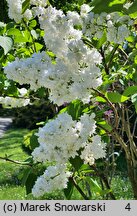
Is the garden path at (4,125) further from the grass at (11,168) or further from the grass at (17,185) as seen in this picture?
the grass at (17,185)

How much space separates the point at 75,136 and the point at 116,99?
9.0 inches

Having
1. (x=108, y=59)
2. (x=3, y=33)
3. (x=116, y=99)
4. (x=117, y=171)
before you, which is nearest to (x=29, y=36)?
(x=3, y=33)

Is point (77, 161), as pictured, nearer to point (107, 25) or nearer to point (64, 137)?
point (64, 137)

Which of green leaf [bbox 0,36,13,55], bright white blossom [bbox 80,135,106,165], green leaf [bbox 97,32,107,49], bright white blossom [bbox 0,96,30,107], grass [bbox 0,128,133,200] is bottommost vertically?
bright white blossom [bbox 80,135,106,165]

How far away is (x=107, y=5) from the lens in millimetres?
1596

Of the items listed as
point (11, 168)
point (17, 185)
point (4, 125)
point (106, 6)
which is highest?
point (4, 125)

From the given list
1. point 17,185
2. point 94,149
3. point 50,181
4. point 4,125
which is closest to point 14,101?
point 50,181

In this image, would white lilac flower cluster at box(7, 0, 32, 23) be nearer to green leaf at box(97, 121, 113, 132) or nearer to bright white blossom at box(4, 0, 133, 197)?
bright white blossom at box(4, 0, 133, 197)

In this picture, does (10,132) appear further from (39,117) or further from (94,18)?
(94,18)

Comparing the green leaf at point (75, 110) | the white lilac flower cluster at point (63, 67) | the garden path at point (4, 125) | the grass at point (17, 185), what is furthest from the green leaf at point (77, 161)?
the garden path at point (4, 125)

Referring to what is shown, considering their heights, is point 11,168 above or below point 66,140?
above

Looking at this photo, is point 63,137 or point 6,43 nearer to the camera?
point 63,137

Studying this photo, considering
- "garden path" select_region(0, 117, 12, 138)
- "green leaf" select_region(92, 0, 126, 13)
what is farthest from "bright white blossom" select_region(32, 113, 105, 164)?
"garden path" select_region(0, 117, 12, 138)

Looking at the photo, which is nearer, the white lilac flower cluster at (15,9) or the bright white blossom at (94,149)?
the bright white blossom at (94,149)
